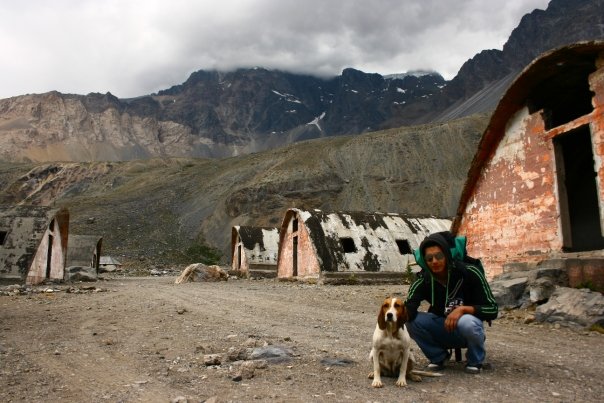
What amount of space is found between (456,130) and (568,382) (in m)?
76.8

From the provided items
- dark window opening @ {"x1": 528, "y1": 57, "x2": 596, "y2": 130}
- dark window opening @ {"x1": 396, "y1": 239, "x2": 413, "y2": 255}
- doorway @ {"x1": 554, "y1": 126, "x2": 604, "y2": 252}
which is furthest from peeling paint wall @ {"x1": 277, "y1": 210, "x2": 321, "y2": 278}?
dark window opening @ {"x1": 528, "y1": 57, "x2": 596, "y2": 130}

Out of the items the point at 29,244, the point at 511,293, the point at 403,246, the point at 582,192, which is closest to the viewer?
the point at 511,293

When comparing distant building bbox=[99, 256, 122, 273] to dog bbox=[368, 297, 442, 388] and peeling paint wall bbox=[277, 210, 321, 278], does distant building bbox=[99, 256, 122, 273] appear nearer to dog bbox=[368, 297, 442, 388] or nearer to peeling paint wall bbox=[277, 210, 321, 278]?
peeling paint wall bbox=[277, 210, 321, 278]

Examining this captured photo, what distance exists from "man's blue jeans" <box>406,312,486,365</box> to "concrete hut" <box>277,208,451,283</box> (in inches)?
617

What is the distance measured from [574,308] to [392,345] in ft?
16.8

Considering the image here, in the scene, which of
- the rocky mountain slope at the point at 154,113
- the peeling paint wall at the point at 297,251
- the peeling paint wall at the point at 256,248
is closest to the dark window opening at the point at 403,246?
the peeling paint wall at the point at 297,251

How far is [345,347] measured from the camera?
6695 mm

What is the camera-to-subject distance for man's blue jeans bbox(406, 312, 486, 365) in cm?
492

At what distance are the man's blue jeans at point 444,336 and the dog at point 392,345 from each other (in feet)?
1.45

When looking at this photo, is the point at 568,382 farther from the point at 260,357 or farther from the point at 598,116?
the point at 598,116

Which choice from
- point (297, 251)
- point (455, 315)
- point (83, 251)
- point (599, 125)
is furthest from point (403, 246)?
point (83, 251)

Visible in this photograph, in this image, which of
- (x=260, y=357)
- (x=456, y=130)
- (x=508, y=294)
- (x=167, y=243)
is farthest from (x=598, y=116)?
(x=456, y=130)

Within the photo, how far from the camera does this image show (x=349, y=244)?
918 inches

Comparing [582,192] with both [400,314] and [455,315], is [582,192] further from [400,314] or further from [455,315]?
[400,314]
